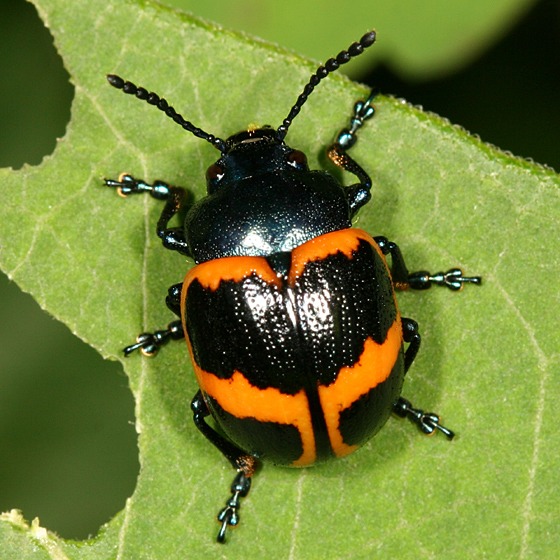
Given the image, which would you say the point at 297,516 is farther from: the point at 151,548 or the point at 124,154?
the point at 124,154

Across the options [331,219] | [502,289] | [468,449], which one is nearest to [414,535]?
[468,449]

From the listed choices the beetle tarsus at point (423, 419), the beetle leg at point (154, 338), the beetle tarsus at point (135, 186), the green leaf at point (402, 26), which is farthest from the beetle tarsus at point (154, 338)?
the green leaf at point (402, 26)

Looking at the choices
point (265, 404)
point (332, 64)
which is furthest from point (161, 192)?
point (265, 404)

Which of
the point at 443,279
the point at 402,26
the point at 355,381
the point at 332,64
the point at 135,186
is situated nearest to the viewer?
the point at 355,381

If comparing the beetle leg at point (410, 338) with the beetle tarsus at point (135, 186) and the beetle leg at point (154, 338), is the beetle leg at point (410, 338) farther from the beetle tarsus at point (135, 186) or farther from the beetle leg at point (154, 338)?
the beetle tarsus at point (135, 186)

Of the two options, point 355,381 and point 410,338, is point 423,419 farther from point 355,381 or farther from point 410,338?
point 355,381
